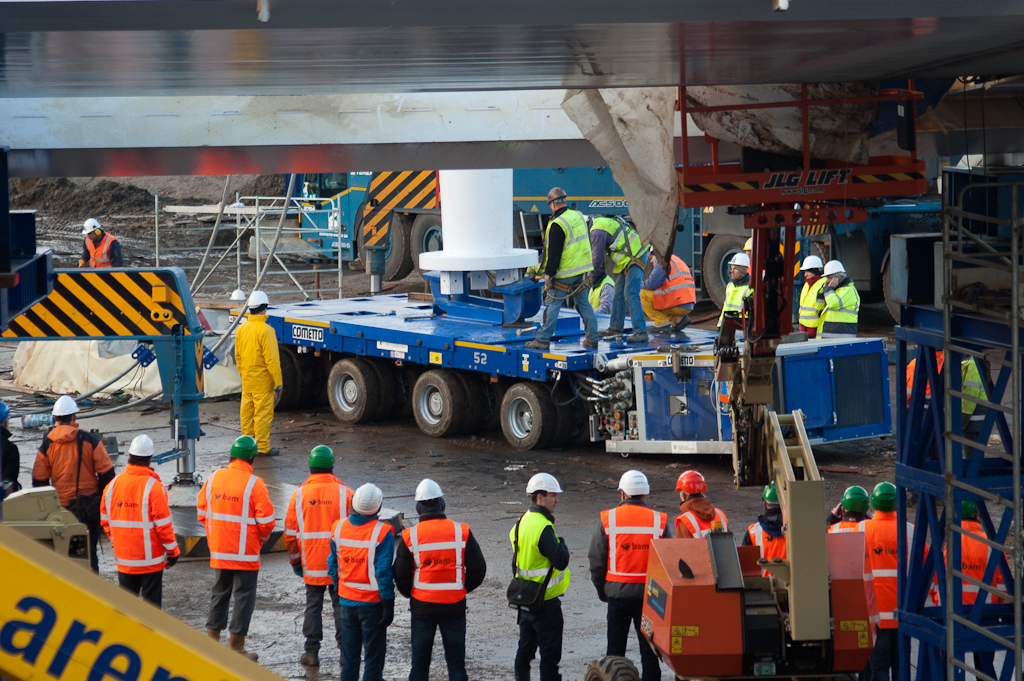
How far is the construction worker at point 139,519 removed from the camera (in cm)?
833

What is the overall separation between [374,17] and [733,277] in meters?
10.0

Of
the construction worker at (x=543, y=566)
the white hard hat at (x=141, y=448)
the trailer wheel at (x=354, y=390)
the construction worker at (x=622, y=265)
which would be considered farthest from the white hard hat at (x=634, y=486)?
the trailer wheel at (x=354, y=390)

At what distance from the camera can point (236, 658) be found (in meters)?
3.33

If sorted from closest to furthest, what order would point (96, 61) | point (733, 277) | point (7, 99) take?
point (96, 61) → point (7, 99) → point (733, 277)

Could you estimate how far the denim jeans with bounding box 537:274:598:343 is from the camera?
13.2 metres

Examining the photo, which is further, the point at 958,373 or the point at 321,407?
the point at 321,407

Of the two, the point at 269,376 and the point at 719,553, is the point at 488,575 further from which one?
the point at 269,376

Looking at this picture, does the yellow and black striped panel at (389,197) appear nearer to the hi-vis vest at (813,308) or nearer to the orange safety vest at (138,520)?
the hi-vis vest at (813,308)

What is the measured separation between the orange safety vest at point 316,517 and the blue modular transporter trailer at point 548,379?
3.82 m

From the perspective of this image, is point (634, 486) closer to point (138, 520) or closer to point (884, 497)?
point (884, 497)

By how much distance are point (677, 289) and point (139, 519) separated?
7701 millimetres

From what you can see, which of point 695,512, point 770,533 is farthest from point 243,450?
point 770,533

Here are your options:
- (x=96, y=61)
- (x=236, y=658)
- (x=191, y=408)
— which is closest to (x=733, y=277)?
(x=191, y=408)

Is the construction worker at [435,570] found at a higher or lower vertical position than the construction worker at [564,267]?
lower
